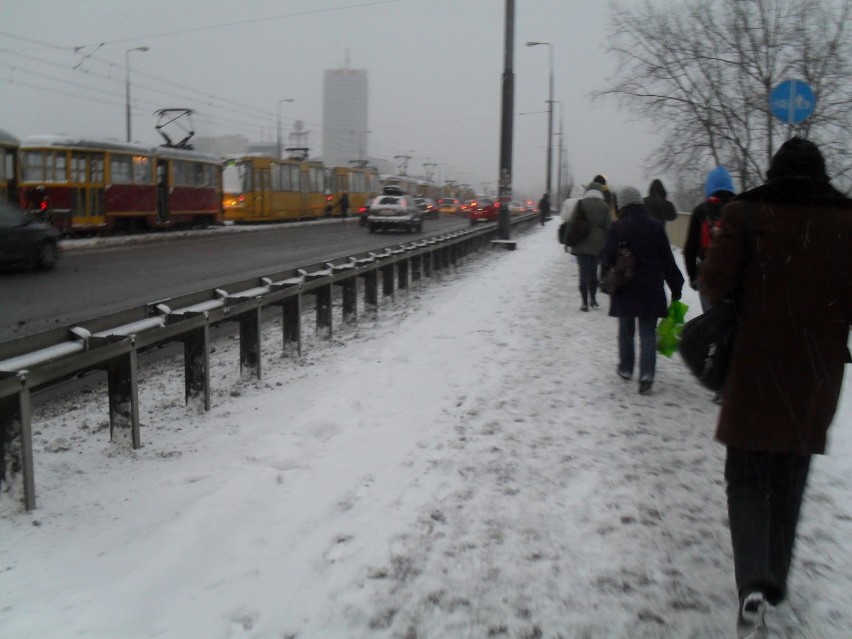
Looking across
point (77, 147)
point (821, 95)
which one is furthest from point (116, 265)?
point (821, 95)

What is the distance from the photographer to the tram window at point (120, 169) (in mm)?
28172

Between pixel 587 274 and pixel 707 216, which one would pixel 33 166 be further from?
pixel 707 216

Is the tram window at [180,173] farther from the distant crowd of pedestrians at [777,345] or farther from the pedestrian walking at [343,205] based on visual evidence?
the distant crowd of pedestrians at [777,345]

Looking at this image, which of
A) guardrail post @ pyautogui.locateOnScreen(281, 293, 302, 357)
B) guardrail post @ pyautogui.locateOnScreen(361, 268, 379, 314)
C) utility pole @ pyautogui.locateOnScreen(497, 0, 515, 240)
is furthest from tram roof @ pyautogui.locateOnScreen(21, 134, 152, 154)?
guardrail post @ pyautogui.locateOnScreen(281, 293, 302, 357)

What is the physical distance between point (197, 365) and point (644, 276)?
372cm

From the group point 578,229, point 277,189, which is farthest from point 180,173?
point 578,229

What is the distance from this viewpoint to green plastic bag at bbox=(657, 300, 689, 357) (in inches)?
289

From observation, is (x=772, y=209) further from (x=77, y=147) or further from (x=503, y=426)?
(x=77, y=147)

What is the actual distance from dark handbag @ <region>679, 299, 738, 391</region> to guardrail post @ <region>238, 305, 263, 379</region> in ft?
14.9

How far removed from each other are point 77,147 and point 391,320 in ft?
65.1

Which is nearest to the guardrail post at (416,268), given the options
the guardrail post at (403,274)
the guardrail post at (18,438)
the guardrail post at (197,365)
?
the guardrail post at (403,274)

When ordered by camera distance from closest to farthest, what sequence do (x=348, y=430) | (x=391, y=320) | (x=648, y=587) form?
1. (x=648, y=587)
2. (x=348, y=430)
3. (x=391, y=320)

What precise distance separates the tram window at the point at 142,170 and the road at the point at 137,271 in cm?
200

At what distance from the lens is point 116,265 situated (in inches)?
744
